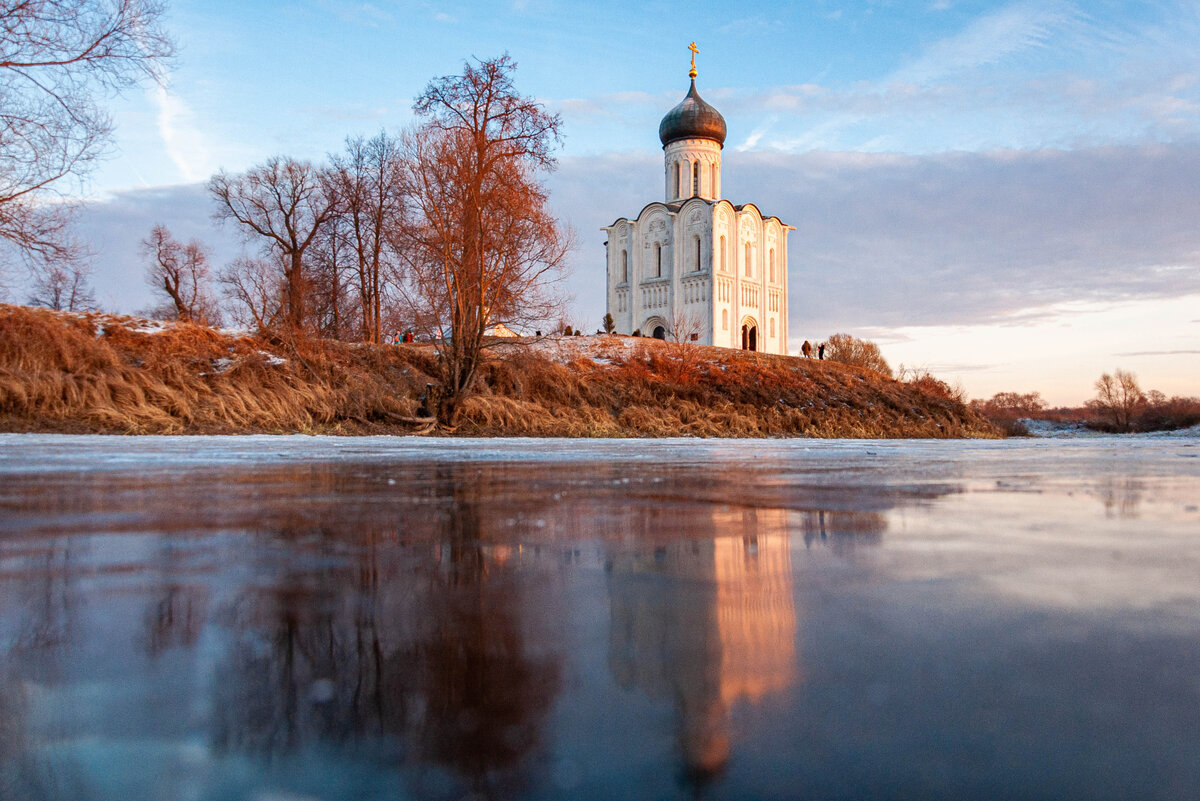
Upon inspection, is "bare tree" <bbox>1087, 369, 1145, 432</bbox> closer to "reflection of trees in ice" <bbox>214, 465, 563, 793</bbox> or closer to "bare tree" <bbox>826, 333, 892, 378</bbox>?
"bare tree" <bbox>826, 333, 892, 378</bbox>

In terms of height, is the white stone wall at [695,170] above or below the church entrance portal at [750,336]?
above

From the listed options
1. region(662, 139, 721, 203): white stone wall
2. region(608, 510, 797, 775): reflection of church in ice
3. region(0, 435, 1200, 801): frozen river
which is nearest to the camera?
region(0, 435, 1200, 801): frozen river

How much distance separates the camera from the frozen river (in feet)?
2.71

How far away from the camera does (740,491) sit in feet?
13.2

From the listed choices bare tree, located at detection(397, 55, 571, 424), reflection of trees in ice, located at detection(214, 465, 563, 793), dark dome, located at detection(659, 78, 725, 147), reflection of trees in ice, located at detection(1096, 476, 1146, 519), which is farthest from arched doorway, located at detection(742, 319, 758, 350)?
reflection of trees in ice, located at detection(214, 465, 563, 793)

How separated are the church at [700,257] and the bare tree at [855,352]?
870 centimetres

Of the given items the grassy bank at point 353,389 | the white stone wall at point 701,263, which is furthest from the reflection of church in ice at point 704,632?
the white stone wall at point 701,263

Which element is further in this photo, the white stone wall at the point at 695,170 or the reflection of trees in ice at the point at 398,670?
the white stone wall at the point at 695,170

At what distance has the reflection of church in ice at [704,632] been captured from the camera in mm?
980

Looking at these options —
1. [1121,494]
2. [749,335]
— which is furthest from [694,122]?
[1121,494]

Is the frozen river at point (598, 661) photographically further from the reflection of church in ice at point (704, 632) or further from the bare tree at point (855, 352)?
the bare tree at point (855, 352)

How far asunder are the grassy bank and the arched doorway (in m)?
30.1

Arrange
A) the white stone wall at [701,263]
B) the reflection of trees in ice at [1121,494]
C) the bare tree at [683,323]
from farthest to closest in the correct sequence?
the white stone wall at [701,263] → the bare tree at [683,323] → the reflection of trees in ice at [1121,494]

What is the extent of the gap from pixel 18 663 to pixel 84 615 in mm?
293
